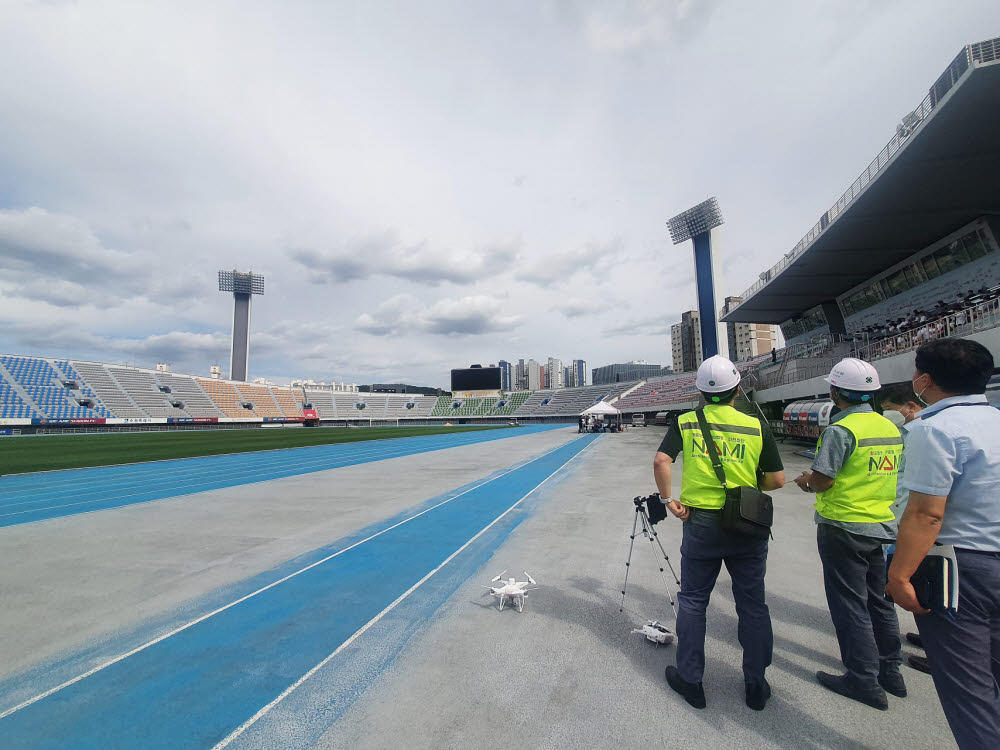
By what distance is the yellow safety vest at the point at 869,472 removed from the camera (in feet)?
9.29

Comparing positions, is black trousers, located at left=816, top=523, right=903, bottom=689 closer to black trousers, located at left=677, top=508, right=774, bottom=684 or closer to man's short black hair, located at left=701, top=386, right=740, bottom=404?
A: black trousers, located at left=677, top=508, right=774, bottom=684

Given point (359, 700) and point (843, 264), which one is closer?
point (359, 700)

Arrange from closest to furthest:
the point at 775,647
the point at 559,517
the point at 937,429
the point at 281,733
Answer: the point at 937,429 → the point at 281,733 → the point at 775,647 → the point at 559,517

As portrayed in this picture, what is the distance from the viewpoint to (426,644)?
135 inches

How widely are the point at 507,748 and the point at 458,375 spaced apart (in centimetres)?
8945

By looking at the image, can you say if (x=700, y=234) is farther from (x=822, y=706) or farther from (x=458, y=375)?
(x=822, y=706)

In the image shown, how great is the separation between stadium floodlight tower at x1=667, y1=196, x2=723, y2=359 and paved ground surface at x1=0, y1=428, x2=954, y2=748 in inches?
1893

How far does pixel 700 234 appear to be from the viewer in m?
55.7

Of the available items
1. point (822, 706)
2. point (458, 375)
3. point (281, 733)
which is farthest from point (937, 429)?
point (458, 375)

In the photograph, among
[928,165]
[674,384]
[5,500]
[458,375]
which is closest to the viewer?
[5,500]

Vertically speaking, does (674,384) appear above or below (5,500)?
above

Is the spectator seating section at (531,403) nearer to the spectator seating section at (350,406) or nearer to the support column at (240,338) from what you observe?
the spectator seating section at (350,406)

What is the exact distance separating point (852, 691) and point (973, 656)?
1.29 metres

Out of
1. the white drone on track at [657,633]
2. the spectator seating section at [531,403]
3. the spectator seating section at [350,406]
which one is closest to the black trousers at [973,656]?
the white drone on track at [657,633]
